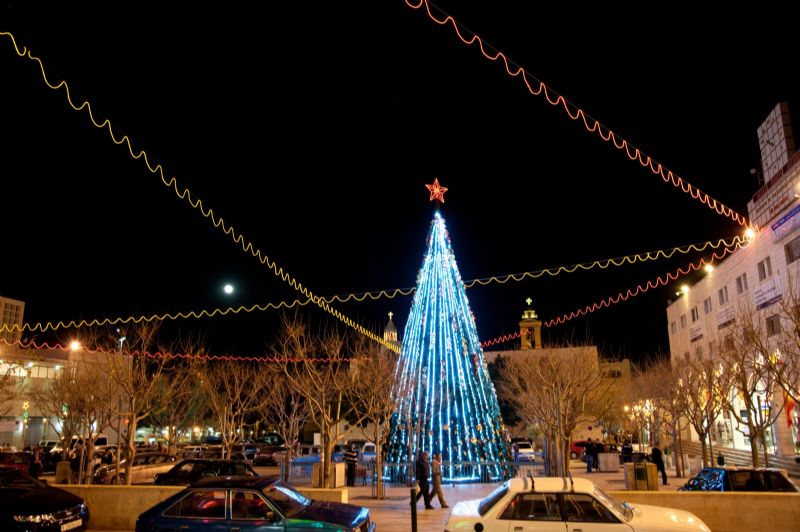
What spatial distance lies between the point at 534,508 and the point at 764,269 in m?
29.4

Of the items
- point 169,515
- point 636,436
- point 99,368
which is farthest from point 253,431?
point 169,515

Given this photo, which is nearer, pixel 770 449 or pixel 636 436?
pixel 770 449

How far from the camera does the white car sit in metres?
8.36

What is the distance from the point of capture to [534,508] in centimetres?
865

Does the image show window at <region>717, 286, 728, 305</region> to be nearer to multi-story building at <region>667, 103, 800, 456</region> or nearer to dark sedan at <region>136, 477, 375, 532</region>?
multi-story building at <region>667, 103, 800, 456</region>

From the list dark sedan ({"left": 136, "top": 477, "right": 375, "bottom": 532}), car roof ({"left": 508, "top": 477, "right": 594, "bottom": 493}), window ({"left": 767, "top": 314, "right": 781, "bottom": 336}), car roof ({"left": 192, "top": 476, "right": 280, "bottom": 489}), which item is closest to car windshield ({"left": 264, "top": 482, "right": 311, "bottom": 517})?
dark sedan ({"left": 136, "top": 477, "right": 375, "bottom": 532})

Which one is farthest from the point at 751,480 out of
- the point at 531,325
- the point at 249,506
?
the point at 531,325

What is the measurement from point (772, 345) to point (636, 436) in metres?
32.5

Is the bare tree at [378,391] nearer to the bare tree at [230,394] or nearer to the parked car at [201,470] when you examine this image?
the parked car at [201,470]

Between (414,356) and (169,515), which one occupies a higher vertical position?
(414,356)

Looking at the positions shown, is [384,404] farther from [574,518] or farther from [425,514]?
[574,518]

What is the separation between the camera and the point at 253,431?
188ft

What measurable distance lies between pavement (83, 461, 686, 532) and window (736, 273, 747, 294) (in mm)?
14222

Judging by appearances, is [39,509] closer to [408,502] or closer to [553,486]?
[408,502]
